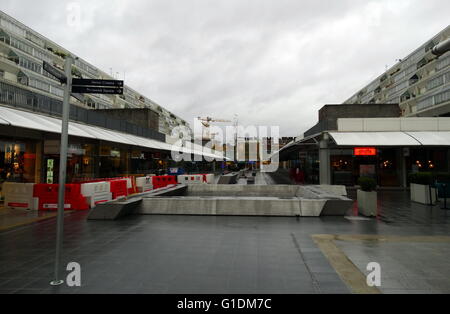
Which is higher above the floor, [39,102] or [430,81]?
[430,81]

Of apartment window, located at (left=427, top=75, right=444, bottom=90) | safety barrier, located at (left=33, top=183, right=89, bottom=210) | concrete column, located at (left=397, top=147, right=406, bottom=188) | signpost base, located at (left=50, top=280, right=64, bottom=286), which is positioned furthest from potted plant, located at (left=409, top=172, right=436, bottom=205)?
apartment window, located at (left=427, top=75, right=444, bottom=90)

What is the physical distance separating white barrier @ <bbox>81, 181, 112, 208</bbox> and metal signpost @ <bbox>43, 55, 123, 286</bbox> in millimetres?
7878

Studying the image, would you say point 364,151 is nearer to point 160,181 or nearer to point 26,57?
point 160,181

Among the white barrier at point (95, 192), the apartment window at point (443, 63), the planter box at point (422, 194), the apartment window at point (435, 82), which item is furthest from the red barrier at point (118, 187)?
the apartment window at point (443, 63)

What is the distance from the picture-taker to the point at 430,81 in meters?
50.4

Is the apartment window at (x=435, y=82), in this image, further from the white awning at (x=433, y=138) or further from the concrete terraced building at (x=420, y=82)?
the white awning at (x=433, y=138)

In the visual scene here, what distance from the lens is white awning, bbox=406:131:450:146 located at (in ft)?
A: 56.4

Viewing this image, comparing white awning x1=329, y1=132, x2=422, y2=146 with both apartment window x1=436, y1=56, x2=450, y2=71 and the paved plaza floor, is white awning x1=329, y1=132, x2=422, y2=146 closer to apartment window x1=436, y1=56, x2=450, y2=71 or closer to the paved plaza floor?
the paved plaza floor

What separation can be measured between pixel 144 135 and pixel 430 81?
59074 mm

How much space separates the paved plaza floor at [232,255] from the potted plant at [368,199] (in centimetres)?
86

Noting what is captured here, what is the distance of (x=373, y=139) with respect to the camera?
1820cm
